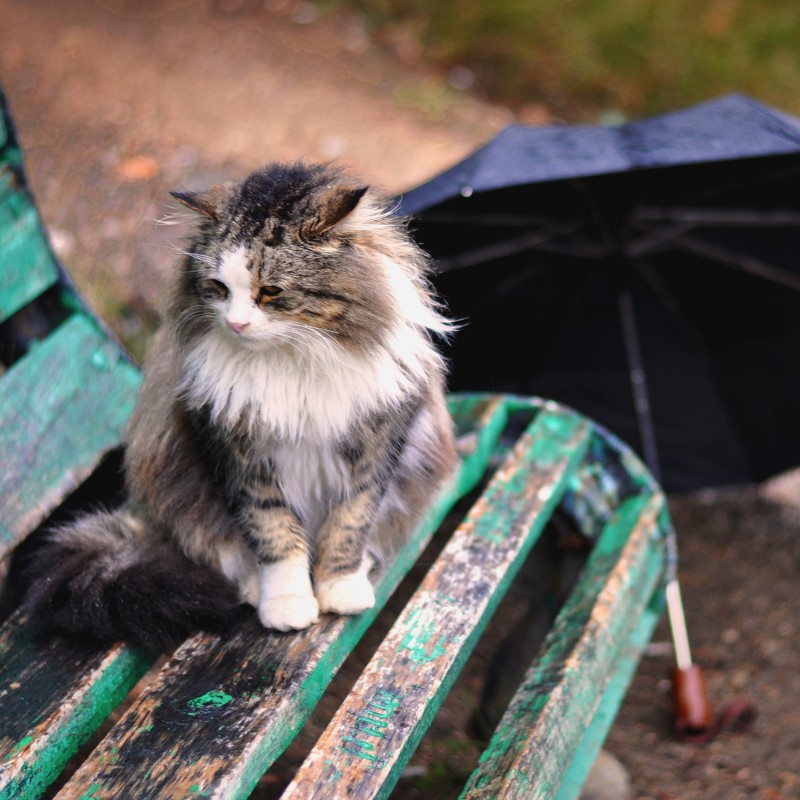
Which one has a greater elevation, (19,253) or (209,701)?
(19,253)

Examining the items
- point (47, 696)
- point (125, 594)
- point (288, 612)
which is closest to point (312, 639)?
point (288, 612)

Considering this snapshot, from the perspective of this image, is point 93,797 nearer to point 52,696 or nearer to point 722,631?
point 52,696

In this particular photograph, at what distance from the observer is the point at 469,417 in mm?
2500

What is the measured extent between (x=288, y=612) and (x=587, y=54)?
13.3 ft

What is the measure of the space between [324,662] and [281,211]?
2.57ft

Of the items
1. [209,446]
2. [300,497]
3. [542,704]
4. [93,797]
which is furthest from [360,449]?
[93,797]

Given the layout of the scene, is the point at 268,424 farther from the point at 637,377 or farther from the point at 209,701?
the point at 637,377

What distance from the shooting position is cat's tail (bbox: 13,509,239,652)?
171 centimetres

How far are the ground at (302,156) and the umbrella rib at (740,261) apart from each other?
1029mm

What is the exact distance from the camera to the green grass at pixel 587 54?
16.0ft

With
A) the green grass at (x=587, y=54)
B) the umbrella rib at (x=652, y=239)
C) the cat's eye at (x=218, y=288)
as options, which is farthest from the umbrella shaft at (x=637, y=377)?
the green grass at (x=587, y=54)

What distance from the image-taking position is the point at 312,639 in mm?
1726

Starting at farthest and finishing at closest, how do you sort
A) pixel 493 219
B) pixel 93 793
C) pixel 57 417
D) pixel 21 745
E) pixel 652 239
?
pixel 652 239
pixel 493 219
pixel 57 417
pixel 21 745
pixel 93 793

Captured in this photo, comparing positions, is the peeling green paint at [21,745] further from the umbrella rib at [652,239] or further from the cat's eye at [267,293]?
the umbrella rib at [652,239]
